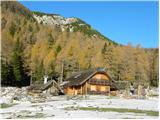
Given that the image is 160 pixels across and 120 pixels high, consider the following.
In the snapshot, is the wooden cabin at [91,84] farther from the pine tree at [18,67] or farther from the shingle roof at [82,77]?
the pine tree at [18,67]

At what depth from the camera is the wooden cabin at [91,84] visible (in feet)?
228

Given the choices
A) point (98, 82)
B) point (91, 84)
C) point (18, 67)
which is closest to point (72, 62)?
point (18, 67)

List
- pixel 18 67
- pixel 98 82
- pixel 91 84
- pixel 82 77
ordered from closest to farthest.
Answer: pixel 91 84 < pixel 98 82 < pixel 82 77 < pixel 18 67

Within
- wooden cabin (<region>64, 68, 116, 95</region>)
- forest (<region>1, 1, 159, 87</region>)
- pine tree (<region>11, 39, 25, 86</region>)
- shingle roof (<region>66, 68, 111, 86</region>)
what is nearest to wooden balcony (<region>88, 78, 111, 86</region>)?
wooden cabin (<region>64, 68, 116, 95</region>)

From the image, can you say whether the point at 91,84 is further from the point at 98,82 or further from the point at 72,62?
the point at 72,62

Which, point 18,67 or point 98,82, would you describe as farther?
point 18,67

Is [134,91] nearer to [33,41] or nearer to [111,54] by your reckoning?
[111,54]

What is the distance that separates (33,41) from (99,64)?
139 ft

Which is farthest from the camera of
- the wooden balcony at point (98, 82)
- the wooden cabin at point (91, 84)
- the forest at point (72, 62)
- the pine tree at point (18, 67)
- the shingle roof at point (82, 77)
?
the forest at point (72, 62)

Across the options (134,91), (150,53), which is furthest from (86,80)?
A: (150,53)

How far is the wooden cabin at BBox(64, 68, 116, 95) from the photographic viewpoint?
2739 inches

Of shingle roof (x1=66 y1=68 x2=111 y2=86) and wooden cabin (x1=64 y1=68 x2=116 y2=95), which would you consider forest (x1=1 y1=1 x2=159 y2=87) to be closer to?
shingle roof (x1=66 y1=68 x2=111 y2=86)

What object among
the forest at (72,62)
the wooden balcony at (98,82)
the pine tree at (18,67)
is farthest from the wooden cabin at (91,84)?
the pine tree at (18,67)

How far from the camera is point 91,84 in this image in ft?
231
